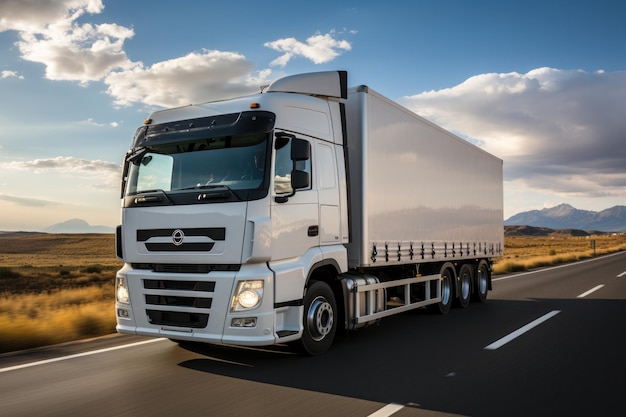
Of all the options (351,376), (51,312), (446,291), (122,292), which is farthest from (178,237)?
(446,291)

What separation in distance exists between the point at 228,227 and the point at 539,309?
8.29 meters

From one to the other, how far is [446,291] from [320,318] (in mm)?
5296

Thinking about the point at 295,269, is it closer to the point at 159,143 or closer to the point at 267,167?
the point at 267,167

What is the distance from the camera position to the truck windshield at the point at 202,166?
6.70 meters

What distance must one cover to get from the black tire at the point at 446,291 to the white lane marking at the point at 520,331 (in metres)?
1.83

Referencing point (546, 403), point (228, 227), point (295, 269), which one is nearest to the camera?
point (546, 403)

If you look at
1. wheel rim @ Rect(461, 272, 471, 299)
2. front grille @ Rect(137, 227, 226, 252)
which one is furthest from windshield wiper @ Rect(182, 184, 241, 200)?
wheel rim @ Rect(461, 272, 471, 299)

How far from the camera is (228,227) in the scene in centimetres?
650

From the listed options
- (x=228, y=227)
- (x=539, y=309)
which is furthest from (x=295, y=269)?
(x=539, y=309)

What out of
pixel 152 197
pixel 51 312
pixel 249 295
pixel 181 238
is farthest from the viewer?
pixel 51 312

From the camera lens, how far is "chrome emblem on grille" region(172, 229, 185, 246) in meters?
6.73

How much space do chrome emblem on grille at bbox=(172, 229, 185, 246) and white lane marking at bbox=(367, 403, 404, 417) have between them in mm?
3038

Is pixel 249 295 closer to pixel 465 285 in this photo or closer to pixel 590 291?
pixel 465 285

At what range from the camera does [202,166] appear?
701 centimetres
